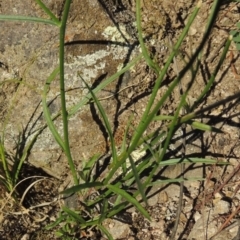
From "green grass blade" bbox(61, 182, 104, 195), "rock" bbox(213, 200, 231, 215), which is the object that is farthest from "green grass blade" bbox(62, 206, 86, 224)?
"rock" bbox(213, 200, 231, 215)

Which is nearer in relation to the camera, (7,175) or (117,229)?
(7,175)

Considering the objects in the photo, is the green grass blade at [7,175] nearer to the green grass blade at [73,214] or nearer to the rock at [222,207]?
the green grass blade at [73,214]

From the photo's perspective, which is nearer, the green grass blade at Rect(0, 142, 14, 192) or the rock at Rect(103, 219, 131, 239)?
the green grass blade at Rect(0, 142, 14, 192)

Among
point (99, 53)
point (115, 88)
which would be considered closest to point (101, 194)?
point (115, 88)

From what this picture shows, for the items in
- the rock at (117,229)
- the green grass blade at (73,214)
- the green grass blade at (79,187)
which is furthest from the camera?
the rock at (117,229)

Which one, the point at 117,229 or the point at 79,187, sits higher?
the point at 79,187

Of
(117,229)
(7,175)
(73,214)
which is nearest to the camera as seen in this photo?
(73,214)

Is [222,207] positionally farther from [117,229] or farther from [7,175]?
[7,175]

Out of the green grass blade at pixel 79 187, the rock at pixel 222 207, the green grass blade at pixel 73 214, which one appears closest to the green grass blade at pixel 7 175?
the green grass blade at pixel 73 214

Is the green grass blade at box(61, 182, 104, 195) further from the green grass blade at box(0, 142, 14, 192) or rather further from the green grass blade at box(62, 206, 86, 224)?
the green grass blade at box(0, 142, 14, 192)

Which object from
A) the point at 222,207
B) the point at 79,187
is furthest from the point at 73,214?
the point at 222,207

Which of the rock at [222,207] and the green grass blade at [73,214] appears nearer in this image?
the green grass blade at [73,214]

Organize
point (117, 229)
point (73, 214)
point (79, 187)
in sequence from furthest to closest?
point (117, 229) → point (73, 214) → point (79, 187)
